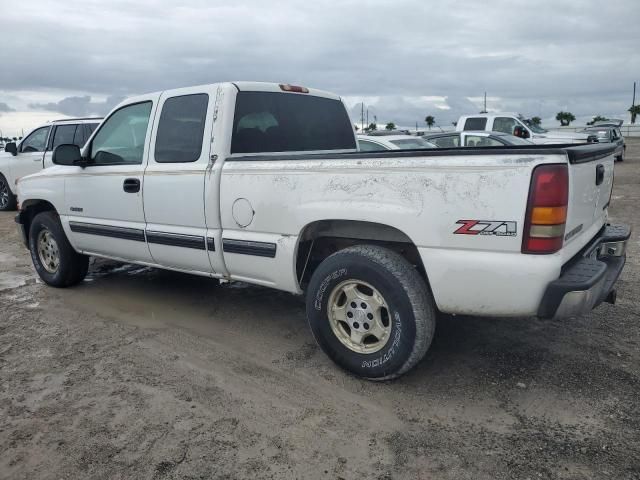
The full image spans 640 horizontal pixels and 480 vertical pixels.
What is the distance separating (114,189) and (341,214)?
2.39 m

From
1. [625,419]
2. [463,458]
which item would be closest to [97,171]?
[463,458]

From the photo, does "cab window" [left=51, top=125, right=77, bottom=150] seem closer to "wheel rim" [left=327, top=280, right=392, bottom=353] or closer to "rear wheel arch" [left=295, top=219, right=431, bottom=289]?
"rear wheel arch" [left=295, top=219, right=431, bottom=289]

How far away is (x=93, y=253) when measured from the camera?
513 cm

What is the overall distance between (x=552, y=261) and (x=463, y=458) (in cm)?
107

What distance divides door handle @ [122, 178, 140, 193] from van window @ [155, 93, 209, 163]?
0.29 meters

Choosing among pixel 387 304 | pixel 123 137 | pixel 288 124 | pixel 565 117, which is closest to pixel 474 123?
pixel 288 124

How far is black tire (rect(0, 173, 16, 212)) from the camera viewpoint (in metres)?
11.8

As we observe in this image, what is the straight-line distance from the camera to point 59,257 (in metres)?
5.50

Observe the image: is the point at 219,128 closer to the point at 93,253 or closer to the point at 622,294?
the point at 93,253

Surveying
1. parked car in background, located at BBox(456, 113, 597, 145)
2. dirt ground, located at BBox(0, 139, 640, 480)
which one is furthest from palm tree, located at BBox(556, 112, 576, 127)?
dirt ground, located at BBox(0, 139, 640, 480)

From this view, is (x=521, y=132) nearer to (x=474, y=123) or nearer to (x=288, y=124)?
(x=474, y=123)

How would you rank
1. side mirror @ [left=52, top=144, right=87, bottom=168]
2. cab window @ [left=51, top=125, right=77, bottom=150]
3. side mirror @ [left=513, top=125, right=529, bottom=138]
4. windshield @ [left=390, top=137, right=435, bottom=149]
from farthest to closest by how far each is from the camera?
side mirror @ [left=513, top=125, right=529, bottom=138]
cab window @ [left=51, top=125, right=77, bottom=150]
windshield @ [left=390, top=137, right=435, bottom=149]
side mirror @ [left=52, top=144, right=87, bottom=168]

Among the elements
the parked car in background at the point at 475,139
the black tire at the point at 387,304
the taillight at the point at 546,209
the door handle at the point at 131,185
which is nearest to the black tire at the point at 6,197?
the door handle at the point at 131,185

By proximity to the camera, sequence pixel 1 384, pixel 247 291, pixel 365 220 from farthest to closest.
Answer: pixel 247 291, pixel 1 384, pixel 365 220
